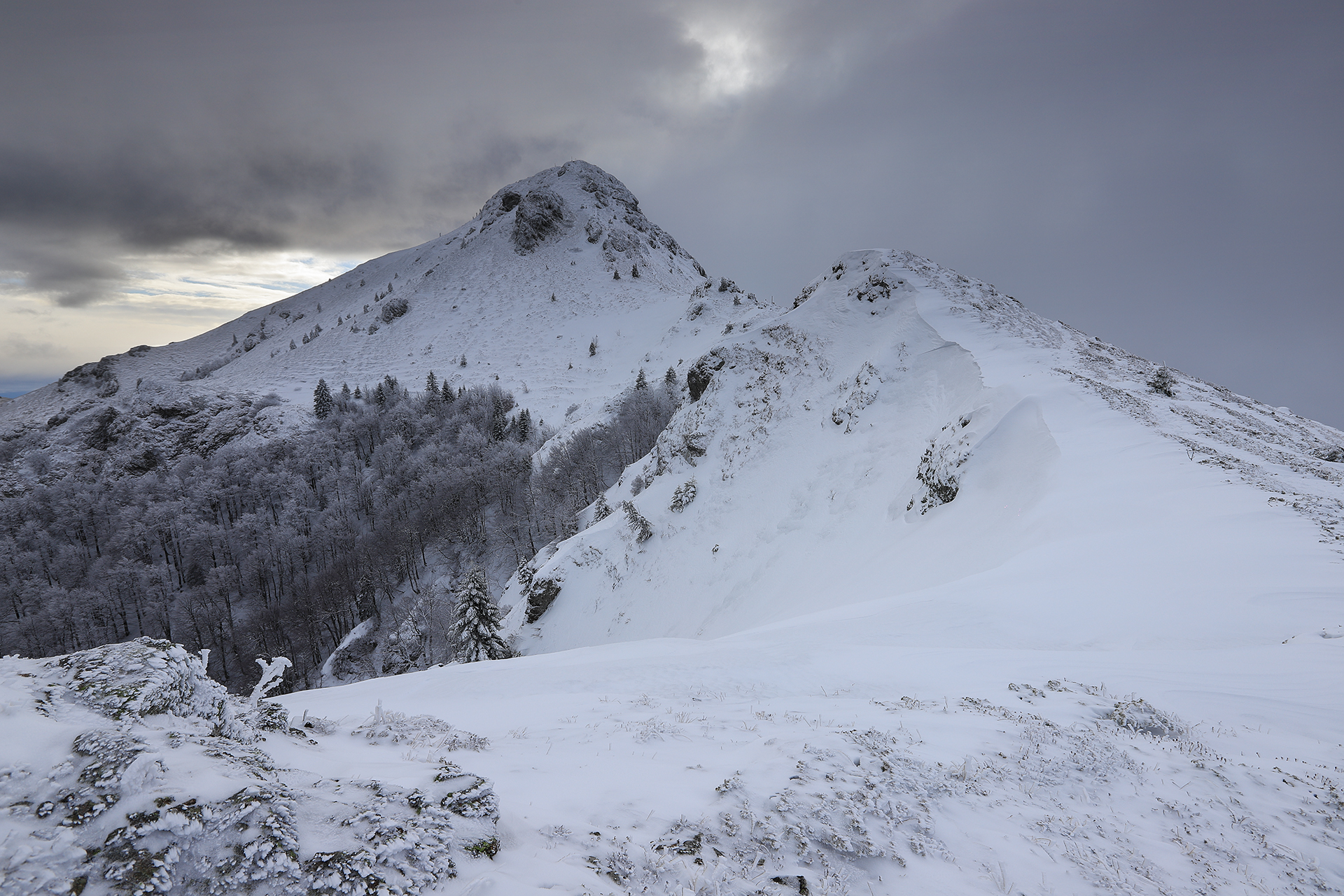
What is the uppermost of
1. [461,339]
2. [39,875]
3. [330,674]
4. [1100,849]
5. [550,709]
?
[461,339]

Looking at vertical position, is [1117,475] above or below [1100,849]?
above

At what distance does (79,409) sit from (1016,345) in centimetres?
11772

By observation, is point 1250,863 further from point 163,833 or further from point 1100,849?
point 163,833

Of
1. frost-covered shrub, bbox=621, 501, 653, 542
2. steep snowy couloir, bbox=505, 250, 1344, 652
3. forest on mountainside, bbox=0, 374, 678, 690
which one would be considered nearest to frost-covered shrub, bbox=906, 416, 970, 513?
steep snowy couloir, bbox=505, 250, 1344, 652

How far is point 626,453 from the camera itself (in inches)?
1955

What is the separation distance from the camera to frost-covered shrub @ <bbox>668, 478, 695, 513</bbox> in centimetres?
2830

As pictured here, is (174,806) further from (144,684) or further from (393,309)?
(393,309)

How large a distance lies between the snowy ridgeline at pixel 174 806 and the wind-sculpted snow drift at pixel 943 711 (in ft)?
0.08

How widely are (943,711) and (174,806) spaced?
6.98m

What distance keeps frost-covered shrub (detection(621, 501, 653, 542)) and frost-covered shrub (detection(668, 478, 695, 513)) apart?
1738mm

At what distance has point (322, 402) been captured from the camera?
69188 millimetres

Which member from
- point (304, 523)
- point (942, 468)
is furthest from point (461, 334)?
point (942, 468)

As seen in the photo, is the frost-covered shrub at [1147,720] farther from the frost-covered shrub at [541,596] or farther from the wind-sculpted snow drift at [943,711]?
the frost-covered shrub at [541,596]

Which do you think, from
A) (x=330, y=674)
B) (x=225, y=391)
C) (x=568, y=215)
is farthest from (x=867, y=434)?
(x=568, y=215)
